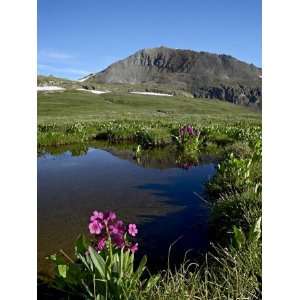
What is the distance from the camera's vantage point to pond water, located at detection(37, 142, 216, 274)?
188 inches

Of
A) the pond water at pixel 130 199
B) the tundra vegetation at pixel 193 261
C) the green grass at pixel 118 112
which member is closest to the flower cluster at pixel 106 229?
the tundra vegetation at pixel 193 261

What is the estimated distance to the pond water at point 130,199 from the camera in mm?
4786

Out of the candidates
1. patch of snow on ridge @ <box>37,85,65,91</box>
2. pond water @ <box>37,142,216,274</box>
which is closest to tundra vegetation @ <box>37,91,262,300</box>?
pond water @ <box>37,142,216,274</box>

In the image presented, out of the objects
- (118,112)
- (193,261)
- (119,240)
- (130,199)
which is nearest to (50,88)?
(118,112)

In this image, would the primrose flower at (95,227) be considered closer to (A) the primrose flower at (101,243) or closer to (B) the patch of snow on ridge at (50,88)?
(A) the primrose flower at (101,243)

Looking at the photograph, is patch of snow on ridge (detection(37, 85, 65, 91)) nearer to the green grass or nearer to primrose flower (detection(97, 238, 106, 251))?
→ the green grass

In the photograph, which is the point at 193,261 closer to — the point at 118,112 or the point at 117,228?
the point at 117,228

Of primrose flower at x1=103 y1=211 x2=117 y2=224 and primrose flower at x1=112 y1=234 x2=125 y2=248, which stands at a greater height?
primrose flower at x1=103 y1=211 x2=117 y2=224

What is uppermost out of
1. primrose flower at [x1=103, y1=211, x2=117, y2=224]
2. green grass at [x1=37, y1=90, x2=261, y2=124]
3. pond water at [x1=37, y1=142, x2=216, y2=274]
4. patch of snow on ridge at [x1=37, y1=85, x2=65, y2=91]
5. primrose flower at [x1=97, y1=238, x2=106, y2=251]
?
patch of snow on ridge at [x1=37, y1=85, x2=65, y2=91]

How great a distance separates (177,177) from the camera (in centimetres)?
876

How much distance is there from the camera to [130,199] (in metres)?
6.67
